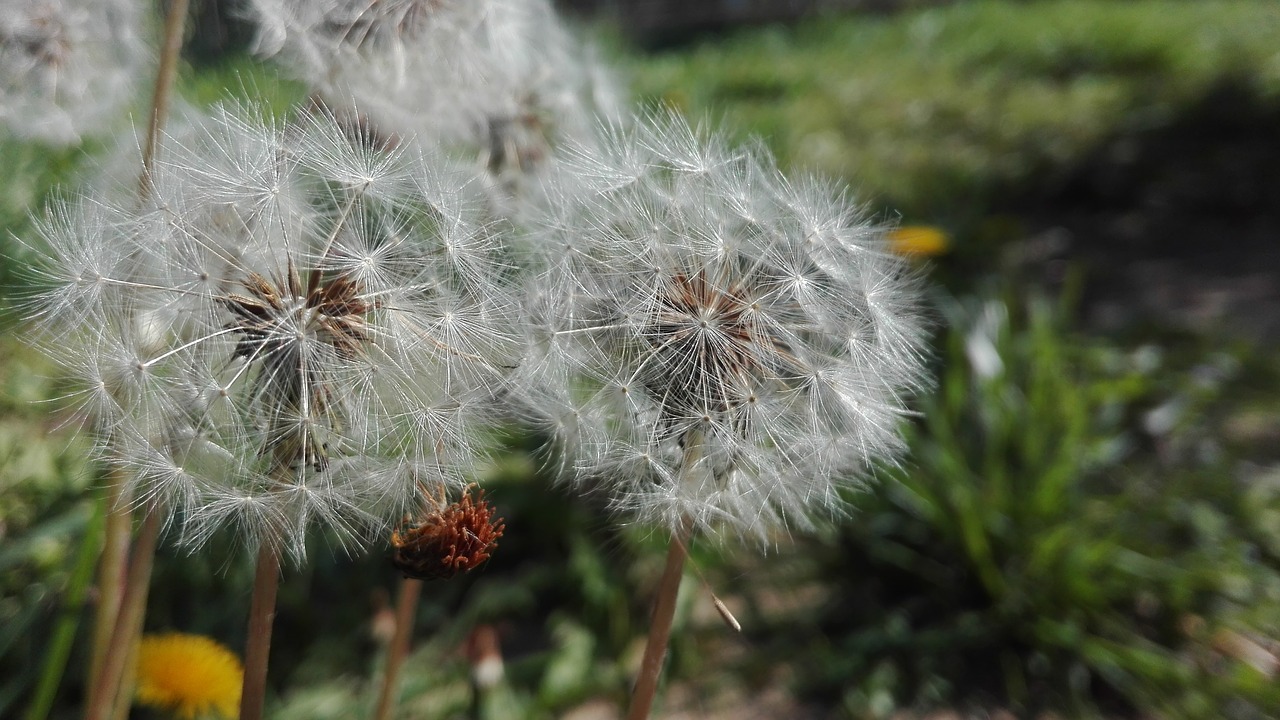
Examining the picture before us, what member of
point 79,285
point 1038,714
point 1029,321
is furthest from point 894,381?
point 1029,321

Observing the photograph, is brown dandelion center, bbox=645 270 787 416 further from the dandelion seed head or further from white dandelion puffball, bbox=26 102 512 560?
the dandelion seed head

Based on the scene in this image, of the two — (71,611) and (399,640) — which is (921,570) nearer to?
(399,640)

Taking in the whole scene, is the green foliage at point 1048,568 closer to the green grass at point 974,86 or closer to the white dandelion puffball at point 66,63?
the green grass at point 974,86

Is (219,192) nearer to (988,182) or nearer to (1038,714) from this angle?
(1038,714)

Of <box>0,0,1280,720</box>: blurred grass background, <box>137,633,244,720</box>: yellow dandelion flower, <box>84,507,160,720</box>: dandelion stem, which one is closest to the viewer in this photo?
<box>84,507,160,720</box>: dandelion stem

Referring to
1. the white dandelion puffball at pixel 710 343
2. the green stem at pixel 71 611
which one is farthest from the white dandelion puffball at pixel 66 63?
the white dandelion puffball at pixel 710 343

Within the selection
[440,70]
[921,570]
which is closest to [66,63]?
[440,70]

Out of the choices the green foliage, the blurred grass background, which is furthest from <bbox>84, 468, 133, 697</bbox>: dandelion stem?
the green foliage
